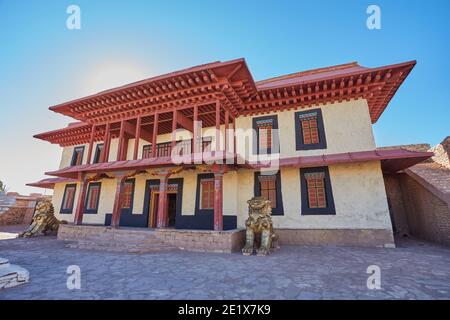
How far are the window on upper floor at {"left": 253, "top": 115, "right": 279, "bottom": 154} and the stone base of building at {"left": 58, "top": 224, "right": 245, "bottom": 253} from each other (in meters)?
4.10

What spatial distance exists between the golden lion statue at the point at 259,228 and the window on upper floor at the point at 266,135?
3354 millimetres

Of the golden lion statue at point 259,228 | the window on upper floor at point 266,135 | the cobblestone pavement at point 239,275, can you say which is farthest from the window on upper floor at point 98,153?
the golden lion statue at point 259,228

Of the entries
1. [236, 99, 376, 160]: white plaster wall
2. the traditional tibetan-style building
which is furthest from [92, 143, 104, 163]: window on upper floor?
[236, 99, 376, 160]: white plaster wall

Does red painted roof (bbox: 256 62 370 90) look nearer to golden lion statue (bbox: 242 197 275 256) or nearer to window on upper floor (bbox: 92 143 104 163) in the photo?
golden lion statue (bbox: 242 197 275 256)

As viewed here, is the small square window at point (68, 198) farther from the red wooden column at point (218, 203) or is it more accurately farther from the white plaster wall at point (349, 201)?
the white plaster wall at point (349, 201)

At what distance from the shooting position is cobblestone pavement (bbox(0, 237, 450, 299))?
3.47 m

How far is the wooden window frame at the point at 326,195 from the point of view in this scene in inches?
337

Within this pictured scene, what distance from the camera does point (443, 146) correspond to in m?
9.88

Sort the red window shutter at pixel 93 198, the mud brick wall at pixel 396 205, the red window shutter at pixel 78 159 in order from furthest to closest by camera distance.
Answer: the red window shutter at pixel 78 159, the red window shutter at pixel 93 198, the mud brick wall at pixel 396 205

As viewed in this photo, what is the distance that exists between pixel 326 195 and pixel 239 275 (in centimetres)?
596

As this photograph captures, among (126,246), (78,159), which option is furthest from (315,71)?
(78,159)

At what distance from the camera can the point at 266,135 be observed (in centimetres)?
1033

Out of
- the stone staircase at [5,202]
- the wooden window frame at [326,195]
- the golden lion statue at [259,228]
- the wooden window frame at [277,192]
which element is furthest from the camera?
the stone staircase at [5,202]
